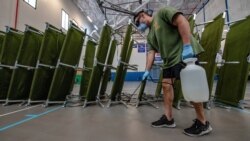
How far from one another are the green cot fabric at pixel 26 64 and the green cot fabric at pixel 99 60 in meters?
1.27

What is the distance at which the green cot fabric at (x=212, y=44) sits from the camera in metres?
3.03

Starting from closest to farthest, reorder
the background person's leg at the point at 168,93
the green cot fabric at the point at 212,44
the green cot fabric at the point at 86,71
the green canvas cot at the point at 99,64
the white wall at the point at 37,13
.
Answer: the background person's leg at the point at 168,93 → the green cot fabric at the point at 212,44 → the green canvas cot at the point at 99,64 → the green cot fabric at the point at 86,71 → the white wall at the point at 37,13

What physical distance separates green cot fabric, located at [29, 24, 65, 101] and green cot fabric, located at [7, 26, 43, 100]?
1.23ft

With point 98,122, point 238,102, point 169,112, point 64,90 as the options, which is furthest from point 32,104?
point 238,102

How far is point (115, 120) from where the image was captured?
2.45 m

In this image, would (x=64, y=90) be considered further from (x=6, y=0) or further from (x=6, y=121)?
(x=6, y=0)

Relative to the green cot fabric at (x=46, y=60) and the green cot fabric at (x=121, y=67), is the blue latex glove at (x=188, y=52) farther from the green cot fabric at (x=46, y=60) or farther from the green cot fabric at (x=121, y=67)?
the green cot fabric at (x=46, y=60)

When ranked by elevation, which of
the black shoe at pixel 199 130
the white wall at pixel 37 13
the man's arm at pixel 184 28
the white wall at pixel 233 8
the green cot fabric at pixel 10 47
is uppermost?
the white wall at pixel 233 8

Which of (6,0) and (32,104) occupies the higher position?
(6,0)

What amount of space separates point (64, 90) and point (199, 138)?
8.86 feet

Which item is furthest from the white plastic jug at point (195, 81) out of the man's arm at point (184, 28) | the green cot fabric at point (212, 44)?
the green cot fabric at point (212, 44)

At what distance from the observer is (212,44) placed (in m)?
3.13

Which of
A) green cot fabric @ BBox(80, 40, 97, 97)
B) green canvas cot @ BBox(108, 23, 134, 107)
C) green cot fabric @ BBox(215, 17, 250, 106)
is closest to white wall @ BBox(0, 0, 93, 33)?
green cot fabric @ BBox(80, 40, 97, 97)

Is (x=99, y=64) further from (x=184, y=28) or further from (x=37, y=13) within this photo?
(x=37, y=13)
